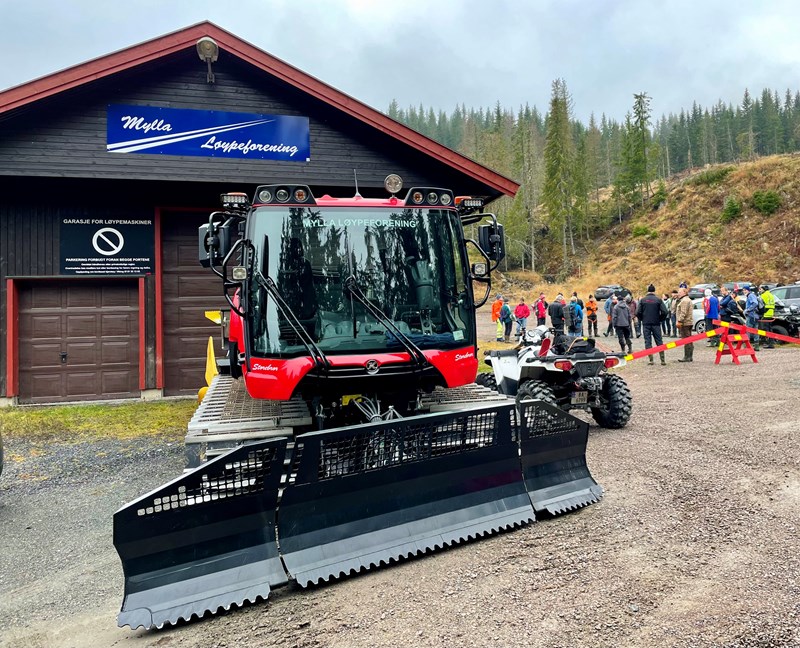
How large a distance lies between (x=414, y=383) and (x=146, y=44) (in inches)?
339

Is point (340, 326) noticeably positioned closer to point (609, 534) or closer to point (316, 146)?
point (609, 534)

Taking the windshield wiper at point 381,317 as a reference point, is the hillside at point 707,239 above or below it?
above

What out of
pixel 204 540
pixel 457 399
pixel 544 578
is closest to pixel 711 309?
pixel 457 399

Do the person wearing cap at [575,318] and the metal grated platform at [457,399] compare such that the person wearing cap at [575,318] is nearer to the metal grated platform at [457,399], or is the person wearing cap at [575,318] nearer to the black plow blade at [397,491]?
the metal grated platform at [457,399]

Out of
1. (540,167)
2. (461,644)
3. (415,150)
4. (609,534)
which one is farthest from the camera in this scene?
(540,167)

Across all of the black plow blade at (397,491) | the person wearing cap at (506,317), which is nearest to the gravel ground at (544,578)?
the black plow blade at (397,491)

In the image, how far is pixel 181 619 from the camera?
3184mm

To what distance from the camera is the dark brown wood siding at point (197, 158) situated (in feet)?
30.9

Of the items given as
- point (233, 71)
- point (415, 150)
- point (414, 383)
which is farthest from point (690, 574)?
point (233, 71)

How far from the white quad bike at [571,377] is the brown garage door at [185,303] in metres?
6.35

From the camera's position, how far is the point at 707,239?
159ft

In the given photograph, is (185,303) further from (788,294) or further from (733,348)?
(788,294)

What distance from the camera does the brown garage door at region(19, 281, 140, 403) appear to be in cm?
1042

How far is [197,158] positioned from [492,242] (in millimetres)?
7041
